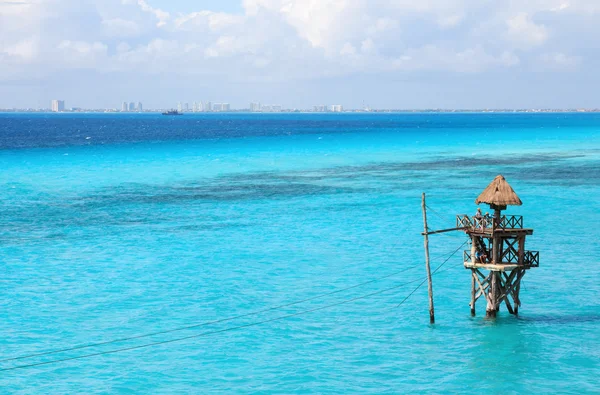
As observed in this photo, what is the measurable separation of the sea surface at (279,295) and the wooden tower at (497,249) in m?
1.36

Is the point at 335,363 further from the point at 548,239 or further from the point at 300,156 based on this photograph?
the point at 300,156

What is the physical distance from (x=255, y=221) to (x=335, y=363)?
35.5 metres

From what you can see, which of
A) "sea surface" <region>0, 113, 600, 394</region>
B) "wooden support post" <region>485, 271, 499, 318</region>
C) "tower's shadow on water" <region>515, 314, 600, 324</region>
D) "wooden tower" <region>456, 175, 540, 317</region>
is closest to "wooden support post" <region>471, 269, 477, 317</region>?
"wooden tower" <region>456, 175, 540, 317</region>

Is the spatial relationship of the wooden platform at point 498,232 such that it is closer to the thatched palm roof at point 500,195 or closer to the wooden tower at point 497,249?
the wooden tower at point 497,249

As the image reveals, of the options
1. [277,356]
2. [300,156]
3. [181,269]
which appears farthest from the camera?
[300,156]

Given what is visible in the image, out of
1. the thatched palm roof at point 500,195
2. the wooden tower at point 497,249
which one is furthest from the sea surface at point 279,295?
the thatched palm roof at point 500,195

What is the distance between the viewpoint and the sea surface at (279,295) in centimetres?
3416

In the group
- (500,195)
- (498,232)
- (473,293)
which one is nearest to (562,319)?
(473,293)

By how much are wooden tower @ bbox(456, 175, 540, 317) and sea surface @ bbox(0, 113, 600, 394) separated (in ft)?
4.45

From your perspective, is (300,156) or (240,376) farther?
(300,156)

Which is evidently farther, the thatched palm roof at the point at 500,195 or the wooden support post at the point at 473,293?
the wooden support post at the point at 473,293

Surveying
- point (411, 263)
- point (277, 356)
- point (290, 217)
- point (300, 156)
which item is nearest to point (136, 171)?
point (300, 156)

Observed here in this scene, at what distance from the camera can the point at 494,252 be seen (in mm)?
39375

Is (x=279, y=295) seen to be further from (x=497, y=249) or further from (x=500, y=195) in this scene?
(x=500, y=195)
